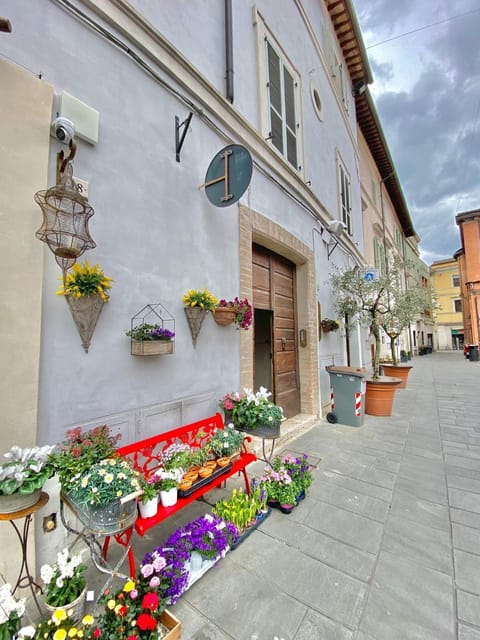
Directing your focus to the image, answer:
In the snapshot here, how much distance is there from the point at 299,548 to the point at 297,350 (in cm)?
361

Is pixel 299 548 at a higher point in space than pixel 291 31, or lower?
lower

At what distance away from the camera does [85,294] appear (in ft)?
6.02

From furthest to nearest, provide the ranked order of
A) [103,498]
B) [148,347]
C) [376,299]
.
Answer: [376,299] → [148,347] → [103,498]

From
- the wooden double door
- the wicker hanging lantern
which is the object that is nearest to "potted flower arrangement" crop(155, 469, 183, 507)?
the wicker hanging lantern

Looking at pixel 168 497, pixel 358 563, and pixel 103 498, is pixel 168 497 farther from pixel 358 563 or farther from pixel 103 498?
pixel 358 563

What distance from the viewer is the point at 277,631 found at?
1392 millimetres

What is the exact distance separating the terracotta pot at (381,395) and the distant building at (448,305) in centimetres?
→ 3276

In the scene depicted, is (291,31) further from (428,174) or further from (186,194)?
(428,174)

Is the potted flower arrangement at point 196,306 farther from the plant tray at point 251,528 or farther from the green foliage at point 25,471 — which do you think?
the plant tray at point 251,528

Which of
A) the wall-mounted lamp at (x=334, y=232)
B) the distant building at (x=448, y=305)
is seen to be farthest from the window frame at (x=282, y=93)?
the distant building at (x=448, y=305)

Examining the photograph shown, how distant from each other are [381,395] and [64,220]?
19.4 ft

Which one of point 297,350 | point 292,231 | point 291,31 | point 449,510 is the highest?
point 291,31

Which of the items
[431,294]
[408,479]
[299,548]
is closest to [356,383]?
[408,479]

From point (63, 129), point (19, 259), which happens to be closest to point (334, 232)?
point (63, 129)
